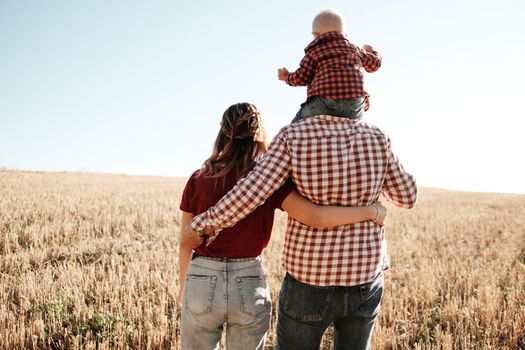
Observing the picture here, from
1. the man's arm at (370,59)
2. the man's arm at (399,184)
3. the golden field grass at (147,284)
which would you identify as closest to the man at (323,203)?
the man's arm at (399,184)

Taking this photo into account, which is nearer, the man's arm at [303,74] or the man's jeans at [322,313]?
the man's jeans at [322,313]

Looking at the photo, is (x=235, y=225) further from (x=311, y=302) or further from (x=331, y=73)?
(x=331, y=73)

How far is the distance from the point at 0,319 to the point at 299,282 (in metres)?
3.41

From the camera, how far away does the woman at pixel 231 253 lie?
7.17 feet

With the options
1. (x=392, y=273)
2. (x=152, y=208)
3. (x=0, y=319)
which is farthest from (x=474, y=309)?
(x=152, y=208)

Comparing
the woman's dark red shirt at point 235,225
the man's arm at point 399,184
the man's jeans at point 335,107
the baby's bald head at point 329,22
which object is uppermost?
the baby's bald head at point 329,22

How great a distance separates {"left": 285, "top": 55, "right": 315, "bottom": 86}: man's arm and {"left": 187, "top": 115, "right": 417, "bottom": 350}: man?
15.7 inches

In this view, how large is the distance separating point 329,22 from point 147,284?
13.5 ft

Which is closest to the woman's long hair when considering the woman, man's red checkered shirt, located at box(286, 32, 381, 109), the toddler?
the woman

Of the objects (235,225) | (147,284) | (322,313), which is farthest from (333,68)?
(147,284)

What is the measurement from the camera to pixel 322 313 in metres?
2.04

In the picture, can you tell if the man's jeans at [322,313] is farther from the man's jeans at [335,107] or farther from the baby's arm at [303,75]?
the baby's arm at [303,75]

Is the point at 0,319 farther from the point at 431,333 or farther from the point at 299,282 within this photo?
the point at 431,333

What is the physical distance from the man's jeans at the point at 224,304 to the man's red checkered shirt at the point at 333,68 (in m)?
1.07
